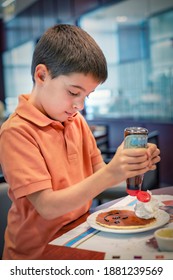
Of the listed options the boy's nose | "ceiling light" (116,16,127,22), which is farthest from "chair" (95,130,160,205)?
"ceiling light" (116,16,127,22)

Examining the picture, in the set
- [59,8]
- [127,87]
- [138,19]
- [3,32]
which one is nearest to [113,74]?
[127,87]

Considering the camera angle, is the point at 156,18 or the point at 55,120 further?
the point at 156,18

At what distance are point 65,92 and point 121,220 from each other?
0.94ft

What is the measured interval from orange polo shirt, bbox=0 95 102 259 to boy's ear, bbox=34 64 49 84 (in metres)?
0.06

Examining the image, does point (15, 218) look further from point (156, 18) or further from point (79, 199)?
point (156, 18)

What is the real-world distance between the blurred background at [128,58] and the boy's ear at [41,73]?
167 centimetres

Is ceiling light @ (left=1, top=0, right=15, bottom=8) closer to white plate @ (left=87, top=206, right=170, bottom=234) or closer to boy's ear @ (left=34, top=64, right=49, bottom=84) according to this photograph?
boy's ear @ (left=34, top=64, right=49, bottom=84)

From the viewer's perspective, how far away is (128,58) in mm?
3199

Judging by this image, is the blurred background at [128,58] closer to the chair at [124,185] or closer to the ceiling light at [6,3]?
the ceiling light at [6,3]

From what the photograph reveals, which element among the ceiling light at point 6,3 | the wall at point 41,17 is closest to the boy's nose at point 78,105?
the wall at point 41,17

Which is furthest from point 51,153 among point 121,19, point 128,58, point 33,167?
point 121,19

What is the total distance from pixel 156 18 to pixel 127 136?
2425 millimetres

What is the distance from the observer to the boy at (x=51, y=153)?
70 cm
